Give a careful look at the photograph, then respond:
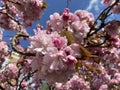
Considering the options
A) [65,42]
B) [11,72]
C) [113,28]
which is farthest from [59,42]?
[11,72]

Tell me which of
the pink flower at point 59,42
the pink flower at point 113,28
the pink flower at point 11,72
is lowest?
the pink flower at point 59,42

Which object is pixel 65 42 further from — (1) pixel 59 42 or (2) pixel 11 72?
(2) pixel 11 72

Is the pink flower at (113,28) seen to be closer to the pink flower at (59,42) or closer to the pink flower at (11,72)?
the pink flower at (59,42)

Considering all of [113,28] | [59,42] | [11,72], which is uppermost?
[11,72]

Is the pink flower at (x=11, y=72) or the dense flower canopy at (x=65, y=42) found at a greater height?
the pink flower at (x=11, y=72)

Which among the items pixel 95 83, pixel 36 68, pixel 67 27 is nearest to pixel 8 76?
pixel 95 83

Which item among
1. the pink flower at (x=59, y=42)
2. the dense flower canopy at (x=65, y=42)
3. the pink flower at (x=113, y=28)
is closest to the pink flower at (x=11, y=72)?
the dense flower canopy at (x=65, y=42)

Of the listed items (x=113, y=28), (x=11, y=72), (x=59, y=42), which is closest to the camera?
(x=59, y=42)

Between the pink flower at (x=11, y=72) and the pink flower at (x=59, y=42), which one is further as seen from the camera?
the pink flower at (x=11, y=72)

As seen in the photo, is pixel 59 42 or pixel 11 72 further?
pixel 11 72

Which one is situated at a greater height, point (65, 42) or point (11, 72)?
point (11, 72)

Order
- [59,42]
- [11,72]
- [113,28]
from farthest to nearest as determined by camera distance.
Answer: [11,72] → [113,28] → [59,42]

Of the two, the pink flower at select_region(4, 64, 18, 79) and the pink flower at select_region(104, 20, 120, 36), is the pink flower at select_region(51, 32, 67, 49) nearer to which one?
the pink flower at select_region(104, 20, 120, 36)

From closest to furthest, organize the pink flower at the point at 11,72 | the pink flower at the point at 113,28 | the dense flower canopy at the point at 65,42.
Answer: the dense flower canopy at the point at 65,42, the pink flower at the point at 113,28, the pink flower at the point at 11,72
